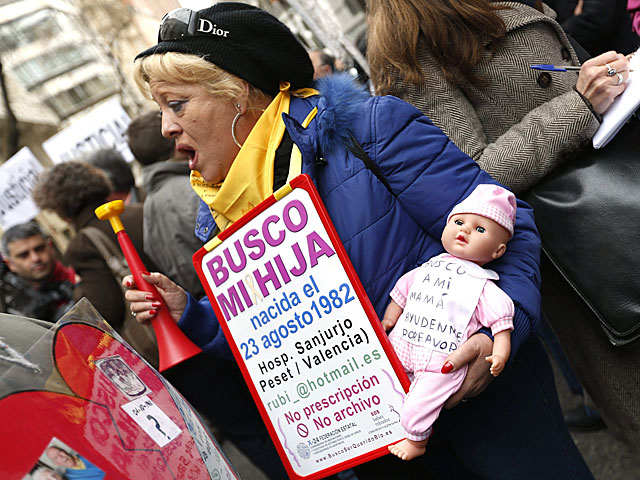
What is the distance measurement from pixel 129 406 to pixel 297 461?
2.41ft

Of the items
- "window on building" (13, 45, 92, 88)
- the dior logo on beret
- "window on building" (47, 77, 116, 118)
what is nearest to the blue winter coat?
the dior logo on beret

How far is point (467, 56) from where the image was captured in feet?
6.40

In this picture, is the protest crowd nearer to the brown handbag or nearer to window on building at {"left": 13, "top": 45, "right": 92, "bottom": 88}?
the brown handbag

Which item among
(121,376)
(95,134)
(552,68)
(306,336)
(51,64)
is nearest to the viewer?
(121,376)

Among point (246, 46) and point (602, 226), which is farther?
point (246, 46)

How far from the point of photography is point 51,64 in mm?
26203

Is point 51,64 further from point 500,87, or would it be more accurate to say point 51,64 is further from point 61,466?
point 61,466

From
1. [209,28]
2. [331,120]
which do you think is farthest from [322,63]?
[331,120]

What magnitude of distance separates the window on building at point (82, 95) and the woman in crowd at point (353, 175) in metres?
26.3

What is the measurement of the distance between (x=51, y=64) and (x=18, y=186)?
23.4 m

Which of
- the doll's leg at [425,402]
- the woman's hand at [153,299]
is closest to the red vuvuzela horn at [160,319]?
the woman's hand at [153,299]

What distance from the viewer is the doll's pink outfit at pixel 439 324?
1.37 meters

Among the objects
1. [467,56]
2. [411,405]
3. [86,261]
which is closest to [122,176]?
[86,261]

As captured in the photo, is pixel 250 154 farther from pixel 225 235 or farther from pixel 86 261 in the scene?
pixel 86 261
